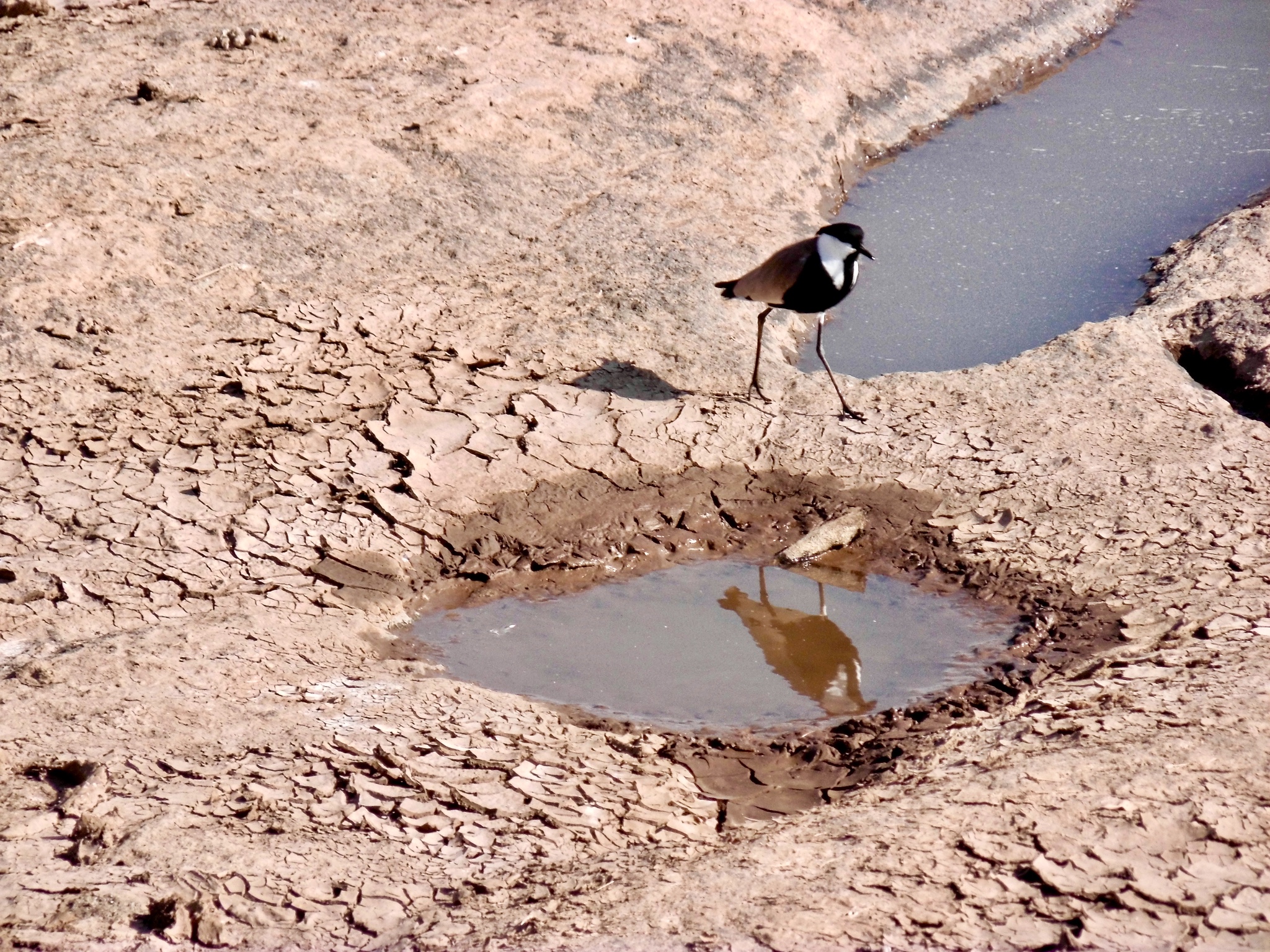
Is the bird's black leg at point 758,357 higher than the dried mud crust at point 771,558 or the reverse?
higher

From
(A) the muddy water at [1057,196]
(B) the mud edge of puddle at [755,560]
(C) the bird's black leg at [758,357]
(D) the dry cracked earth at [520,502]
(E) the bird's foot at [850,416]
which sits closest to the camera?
(D) the dry cracked earth at [520,502]

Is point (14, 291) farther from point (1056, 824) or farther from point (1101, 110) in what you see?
point (1101, 110)

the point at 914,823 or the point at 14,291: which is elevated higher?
the point at 14,291

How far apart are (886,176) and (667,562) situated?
4440 millimetres

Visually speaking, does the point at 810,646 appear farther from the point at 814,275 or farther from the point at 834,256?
the point at 834,256

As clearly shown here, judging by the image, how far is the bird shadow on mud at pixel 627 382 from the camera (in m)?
5.48

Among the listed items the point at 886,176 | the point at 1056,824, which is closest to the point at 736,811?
the point at 1056,824

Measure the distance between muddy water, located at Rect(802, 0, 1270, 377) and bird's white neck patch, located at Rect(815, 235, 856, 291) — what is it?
25.6 inches

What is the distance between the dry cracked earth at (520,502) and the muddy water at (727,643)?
0.49ft

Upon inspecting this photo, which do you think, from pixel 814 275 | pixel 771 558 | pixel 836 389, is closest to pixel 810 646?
pixel 771 558

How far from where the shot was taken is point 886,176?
8.28 metres

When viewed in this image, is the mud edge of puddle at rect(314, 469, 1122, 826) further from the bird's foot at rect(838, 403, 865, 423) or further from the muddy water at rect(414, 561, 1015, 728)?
A: the bird's foot at rect(838, 403, 865, 423)

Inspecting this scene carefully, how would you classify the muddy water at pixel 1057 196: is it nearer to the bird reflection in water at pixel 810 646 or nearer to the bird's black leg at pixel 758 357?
the bird's black leg at pixel 758 357

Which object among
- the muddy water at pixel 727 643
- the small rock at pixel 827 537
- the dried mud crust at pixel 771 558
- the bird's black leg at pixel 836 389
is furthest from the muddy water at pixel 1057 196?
the muddy water at pixel 727 643
